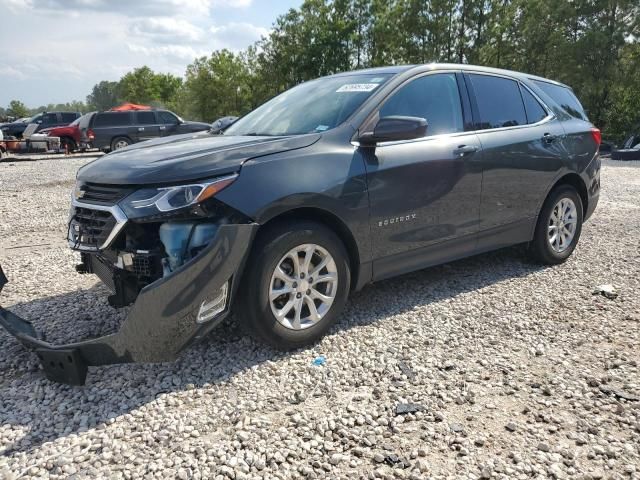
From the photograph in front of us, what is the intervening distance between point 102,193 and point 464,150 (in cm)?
271

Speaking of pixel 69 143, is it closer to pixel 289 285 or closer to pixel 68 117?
pixel 68 117

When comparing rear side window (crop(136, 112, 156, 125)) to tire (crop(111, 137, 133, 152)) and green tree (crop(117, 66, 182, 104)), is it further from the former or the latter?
green tree (crop(117, 66, 182, 104))

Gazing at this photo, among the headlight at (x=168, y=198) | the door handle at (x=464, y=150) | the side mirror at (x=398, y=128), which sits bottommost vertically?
the headlight at (x=168, y=198)

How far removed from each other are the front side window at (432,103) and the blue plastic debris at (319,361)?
177 centimetres

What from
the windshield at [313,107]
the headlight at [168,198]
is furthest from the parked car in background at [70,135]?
the headlight at [168,198]

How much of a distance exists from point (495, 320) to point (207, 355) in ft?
6.91

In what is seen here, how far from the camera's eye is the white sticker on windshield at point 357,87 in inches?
156

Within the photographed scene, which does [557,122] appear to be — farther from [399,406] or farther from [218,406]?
[218,406]

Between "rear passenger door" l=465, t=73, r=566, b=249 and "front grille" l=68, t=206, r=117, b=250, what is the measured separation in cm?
292

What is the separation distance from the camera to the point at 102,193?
10.7ft

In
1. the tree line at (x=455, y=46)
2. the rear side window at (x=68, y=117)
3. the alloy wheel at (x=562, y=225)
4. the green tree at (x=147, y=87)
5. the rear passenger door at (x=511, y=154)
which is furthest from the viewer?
the green tree at (x=147, y=87)

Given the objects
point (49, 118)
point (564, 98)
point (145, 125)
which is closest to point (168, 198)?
point (564, 98)

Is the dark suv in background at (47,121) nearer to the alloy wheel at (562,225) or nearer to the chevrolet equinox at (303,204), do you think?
the chevrolet equinox at (303,204)

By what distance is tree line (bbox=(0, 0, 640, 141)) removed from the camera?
2506 cm
